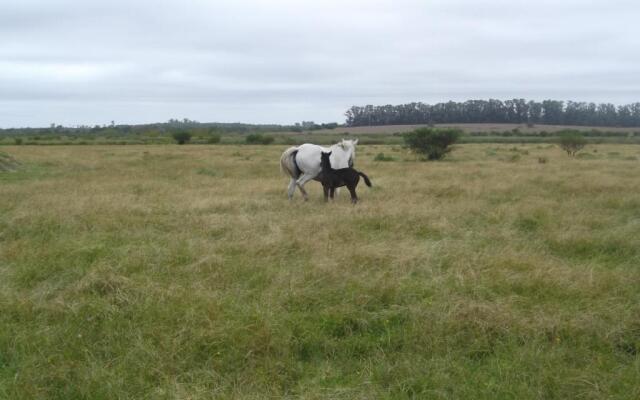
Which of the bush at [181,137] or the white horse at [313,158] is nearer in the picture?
the white horse at [313,158]

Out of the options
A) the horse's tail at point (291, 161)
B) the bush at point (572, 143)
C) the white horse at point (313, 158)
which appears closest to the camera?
the white horse at point (313, 158)

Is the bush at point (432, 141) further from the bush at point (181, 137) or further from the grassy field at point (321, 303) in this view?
the bush at point (181, 137)

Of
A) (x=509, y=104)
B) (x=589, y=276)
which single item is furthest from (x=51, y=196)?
(x=509, y=104)

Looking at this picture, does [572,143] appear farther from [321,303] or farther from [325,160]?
[321,303]

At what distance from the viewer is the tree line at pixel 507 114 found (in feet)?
300

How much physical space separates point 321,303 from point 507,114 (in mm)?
93820

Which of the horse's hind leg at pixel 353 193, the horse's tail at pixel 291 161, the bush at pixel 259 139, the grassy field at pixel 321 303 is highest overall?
the bush at pixel 259 139

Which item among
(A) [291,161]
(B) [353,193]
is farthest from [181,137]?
(B) [353,193]

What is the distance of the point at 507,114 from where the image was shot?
9175 cm

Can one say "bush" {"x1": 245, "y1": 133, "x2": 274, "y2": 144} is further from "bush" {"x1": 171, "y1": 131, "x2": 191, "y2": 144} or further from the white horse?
the white horse

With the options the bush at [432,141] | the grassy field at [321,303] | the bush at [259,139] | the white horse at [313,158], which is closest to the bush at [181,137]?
the bush at [259,139]

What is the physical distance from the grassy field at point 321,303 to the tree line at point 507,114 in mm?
83634

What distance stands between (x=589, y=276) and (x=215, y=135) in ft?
178

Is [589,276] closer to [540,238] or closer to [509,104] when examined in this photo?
[540,238]
